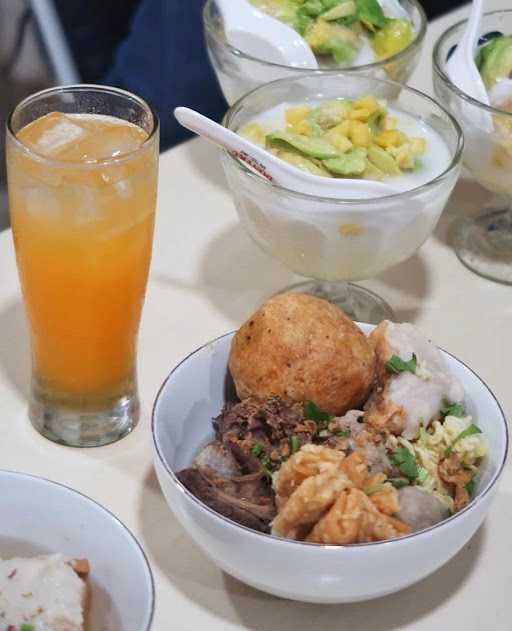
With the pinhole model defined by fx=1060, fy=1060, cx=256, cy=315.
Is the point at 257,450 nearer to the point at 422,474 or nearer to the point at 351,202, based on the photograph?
the point at 422,474

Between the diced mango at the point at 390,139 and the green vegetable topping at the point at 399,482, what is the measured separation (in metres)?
0.42

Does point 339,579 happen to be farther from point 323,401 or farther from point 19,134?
point 19,134

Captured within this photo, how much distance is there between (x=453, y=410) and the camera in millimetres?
893

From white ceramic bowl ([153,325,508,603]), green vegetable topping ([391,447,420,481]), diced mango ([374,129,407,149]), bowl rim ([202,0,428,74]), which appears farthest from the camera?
bowl rim ([202,0,428,74])

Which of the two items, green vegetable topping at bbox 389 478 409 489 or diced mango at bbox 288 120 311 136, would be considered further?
diced mango at bbox 288 120 311 136

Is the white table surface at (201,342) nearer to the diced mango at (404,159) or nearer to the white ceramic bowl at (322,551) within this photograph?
the white ceramic bowl at (322,551)

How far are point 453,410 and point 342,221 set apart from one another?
23cm

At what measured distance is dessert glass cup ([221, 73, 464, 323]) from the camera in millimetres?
1021

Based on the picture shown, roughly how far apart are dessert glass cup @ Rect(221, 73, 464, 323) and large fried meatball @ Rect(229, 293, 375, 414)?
13cm

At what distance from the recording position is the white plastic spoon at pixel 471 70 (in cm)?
116

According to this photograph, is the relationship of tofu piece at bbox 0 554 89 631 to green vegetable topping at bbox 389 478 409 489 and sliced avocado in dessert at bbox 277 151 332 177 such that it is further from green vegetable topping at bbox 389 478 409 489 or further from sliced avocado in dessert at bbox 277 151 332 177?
sliced avocado in dessert at bbox 277 151 332 177

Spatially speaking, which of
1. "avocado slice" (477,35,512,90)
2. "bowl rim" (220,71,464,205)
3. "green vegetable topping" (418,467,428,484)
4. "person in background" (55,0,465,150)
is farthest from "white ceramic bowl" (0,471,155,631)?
"person in background" (55,0,465,150)

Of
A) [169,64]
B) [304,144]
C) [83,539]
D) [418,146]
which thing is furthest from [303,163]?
[169,64]

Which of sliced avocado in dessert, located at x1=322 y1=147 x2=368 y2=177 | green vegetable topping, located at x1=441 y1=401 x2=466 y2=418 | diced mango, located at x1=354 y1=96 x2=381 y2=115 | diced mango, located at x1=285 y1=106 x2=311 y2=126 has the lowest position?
green vegetable topping, located at x1=441 y1=401 x2=466 y2=418
